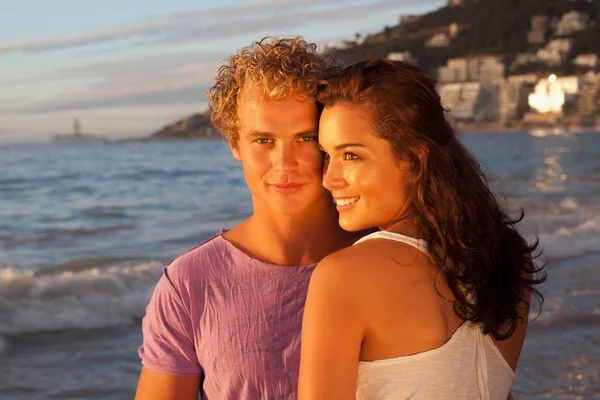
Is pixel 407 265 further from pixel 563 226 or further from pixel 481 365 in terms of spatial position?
pixel 563 226

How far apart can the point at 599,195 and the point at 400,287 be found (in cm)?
1733

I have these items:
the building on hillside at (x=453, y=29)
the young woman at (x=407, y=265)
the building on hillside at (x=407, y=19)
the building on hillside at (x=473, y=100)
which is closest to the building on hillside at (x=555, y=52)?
the building on hillside at (x=473, y=100)

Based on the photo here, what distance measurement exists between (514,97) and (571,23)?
7582mm

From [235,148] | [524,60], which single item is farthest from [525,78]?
[235,148]

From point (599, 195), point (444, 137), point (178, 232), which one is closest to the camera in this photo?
point (444, 137)

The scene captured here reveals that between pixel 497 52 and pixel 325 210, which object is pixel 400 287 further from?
pixel 497 52

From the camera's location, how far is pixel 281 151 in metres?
2.25

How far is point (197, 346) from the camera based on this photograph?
7.57ft

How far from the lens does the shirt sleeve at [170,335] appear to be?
2.29 meters

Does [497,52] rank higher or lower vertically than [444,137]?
lower

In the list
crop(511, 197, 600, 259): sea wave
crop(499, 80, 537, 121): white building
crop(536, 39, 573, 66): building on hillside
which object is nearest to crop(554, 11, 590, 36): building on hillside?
crop(536, 39, 573, 66): building on hillside

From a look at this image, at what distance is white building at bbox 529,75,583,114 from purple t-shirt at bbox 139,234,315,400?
233 feet

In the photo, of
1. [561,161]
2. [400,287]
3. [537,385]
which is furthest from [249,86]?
[561,161]

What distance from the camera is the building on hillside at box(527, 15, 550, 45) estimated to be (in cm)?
7038
